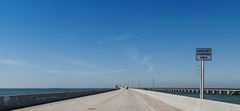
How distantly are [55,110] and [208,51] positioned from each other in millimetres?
14943

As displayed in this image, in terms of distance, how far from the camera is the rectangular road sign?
32906 millimetres

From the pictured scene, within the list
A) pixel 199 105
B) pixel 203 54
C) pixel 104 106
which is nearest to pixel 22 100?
pixel 104 106

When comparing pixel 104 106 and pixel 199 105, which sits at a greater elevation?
pixel 199 105

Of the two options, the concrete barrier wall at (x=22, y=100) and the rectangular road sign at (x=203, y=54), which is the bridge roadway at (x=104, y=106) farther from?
the rectangular road sign at (x=203, y=54)

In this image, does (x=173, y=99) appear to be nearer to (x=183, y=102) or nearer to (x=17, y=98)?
(x=183, y=102)

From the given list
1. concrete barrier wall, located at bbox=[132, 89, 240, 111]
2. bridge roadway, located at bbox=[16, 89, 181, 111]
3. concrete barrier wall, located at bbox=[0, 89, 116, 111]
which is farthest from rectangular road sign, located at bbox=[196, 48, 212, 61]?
concrete barrier wall, located at bbox=[0, 89, 116, 111]

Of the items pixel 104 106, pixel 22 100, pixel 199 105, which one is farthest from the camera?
pixel 104 106

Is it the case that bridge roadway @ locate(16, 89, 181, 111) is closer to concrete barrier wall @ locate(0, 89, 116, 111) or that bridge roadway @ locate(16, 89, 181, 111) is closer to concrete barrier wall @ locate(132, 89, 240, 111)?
concrete barrier wall @ locate(132, 89, 240, 111)

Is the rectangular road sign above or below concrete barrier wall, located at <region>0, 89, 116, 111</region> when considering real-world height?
above

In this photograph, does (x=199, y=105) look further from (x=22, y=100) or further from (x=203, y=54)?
(x=22, y=100)

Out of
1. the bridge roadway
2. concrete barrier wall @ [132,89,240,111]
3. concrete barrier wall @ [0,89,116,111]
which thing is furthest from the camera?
the bridge roadway

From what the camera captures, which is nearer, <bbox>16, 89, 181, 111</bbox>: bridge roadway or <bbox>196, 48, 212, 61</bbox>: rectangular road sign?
<bbox>16, 89, 181, 111</bbox>: bridge roadway

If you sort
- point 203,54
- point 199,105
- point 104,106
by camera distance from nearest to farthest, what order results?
point 199,105 → point 104,106 → point 203,54

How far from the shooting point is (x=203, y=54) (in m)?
33.2
